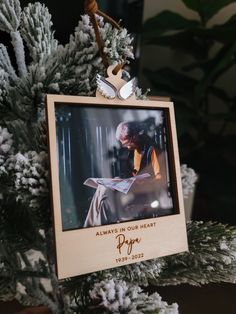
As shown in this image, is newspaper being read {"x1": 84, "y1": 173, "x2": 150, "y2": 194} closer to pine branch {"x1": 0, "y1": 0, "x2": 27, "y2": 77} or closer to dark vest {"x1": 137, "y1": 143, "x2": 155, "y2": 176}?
dark vest {"x1": 137, "y1": 143, "x2": 155, "y2": 176}

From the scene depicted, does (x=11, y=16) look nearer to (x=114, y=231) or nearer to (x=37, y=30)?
(x=37, y=30)

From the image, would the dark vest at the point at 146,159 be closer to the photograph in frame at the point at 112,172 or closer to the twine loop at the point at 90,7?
the photograph in frame at the point at 112,172

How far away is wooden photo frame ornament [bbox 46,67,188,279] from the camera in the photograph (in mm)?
350


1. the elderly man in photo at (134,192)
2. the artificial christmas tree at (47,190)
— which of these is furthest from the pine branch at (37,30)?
the elderly man in photo at (134,192)

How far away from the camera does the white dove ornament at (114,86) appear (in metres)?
0.38

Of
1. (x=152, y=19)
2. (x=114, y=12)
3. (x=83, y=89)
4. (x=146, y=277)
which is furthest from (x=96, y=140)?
(x=152, y=19)

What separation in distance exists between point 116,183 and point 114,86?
0.10 metres

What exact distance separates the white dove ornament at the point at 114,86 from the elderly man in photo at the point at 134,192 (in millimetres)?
30

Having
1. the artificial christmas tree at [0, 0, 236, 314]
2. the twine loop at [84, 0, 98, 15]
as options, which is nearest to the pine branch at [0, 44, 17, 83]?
the artificial christmas tree at [0, 0, 236, 314]

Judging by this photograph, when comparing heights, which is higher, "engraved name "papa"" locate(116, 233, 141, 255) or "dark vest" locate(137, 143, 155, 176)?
"dark vest" locate(137, 143, 155, 176)

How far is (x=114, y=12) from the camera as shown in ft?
2.14

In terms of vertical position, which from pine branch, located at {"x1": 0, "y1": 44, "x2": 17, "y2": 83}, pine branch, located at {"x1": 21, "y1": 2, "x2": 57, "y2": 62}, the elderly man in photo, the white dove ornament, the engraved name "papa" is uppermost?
pine branch, located at {"x1": 21, "y1": 2, "x2": 57, "y2": 62}

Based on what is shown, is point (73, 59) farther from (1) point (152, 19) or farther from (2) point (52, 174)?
(1) point (152, 19)

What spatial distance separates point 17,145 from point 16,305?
0.33 m
